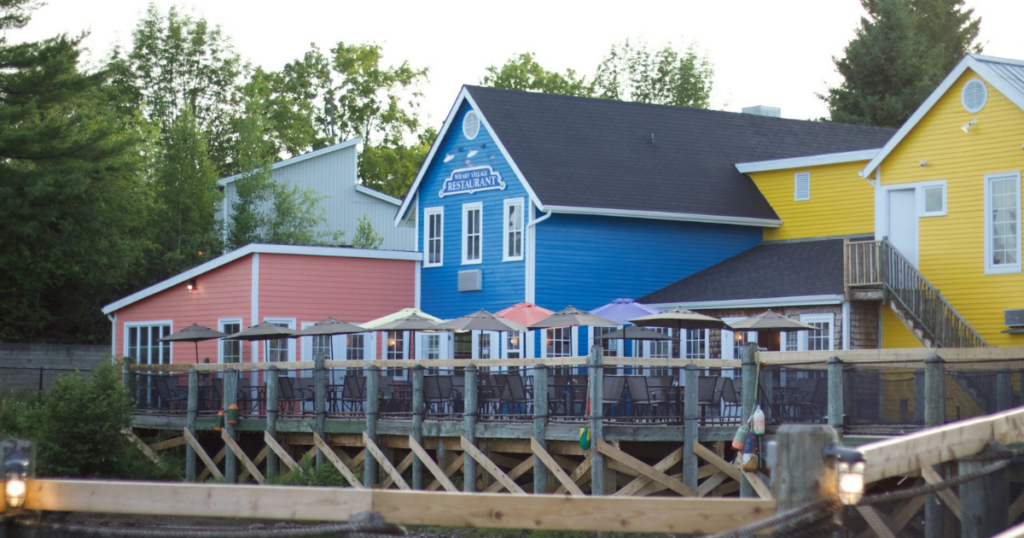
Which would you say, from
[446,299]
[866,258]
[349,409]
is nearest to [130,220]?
[446,299]

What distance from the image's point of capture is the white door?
2508 centimetres

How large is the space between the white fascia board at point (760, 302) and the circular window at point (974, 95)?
4321 millimetres

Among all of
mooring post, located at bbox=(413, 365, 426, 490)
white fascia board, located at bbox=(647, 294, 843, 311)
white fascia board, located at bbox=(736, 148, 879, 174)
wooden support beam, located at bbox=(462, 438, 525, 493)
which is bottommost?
wooden support beam, located at bbox=(462, 438, 525, 493)

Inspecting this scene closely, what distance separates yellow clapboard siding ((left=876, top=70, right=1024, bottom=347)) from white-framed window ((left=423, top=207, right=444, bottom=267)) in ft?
36.6

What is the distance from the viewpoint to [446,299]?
1204 inches

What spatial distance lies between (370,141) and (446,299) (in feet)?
107

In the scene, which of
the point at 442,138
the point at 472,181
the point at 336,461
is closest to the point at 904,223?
the point at 472,181

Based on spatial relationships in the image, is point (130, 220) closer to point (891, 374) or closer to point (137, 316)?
point (137, 316)

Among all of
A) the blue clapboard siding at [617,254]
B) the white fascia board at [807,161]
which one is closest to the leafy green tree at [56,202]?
the blue clapboard siding at [617,254]

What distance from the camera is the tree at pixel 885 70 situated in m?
57.4

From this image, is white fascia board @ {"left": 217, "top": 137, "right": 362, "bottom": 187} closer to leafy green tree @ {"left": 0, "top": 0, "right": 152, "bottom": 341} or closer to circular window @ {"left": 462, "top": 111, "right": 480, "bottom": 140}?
leafy green tree @ {"left": 0, "top": 0, "right": 152, "bottom": 341}

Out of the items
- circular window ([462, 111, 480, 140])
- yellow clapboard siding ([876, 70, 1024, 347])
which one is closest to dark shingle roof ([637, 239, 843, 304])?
yellow clapboard siding ([876, 70, 1024, 347])

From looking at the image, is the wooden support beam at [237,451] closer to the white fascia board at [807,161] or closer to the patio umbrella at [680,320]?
the patio umbrella at [680,320]

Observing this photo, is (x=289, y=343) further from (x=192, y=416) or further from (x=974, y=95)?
(x=974, y=95)
